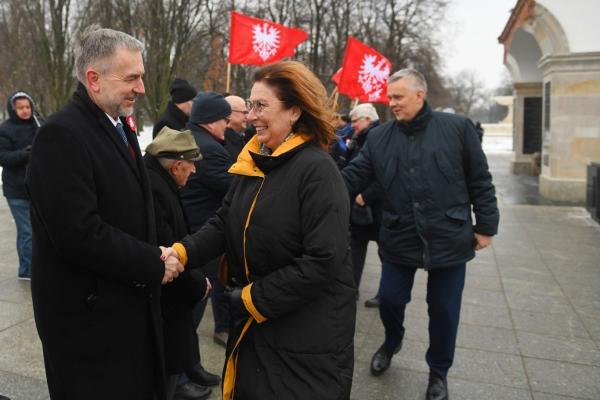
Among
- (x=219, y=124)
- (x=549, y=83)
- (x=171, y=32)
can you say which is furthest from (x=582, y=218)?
(x=171, y=32)

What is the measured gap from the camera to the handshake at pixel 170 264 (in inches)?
84.0

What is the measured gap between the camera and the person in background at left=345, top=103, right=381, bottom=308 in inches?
182

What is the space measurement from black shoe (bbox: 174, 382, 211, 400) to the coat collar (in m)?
1.73

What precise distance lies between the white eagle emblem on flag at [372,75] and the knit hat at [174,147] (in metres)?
5.44

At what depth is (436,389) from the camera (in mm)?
3254

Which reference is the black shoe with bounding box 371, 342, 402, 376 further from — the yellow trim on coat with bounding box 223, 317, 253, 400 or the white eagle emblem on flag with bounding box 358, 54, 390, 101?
the white eagle emblem on flag with bounding box 358, 54, 390, 101

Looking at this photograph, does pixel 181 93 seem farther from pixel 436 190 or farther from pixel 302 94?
pixel 302 94

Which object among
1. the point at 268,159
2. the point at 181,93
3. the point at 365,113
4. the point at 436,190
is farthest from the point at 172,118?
the point at 268,159

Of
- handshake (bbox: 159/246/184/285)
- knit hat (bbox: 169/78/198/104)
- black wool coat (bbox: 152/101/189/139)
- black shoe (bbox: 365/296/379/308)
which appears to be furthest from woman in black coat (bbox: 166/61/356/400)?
knit hat (bbox: 169/78/198/104)

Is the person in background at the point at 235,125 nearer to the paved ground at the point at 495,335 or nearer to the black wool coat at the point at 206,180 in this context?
the black wool coat at the point at 206,180

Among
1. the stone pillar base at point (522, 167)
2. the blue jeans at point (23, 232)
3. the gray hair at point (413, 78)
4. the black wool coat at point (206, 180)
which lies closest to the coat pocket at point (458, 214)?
the gray hair at point (413, 78)

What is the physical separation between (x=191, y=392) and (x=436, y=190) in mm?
1969

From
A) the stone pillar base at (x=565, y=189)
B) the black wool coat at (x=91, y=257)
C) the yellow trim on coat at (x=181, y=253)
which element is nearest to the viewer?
the black wool coat at (x=91, y=257)

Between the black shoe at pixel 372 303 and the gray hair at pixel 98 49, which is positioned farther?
the black shoe at pixel 372 303
